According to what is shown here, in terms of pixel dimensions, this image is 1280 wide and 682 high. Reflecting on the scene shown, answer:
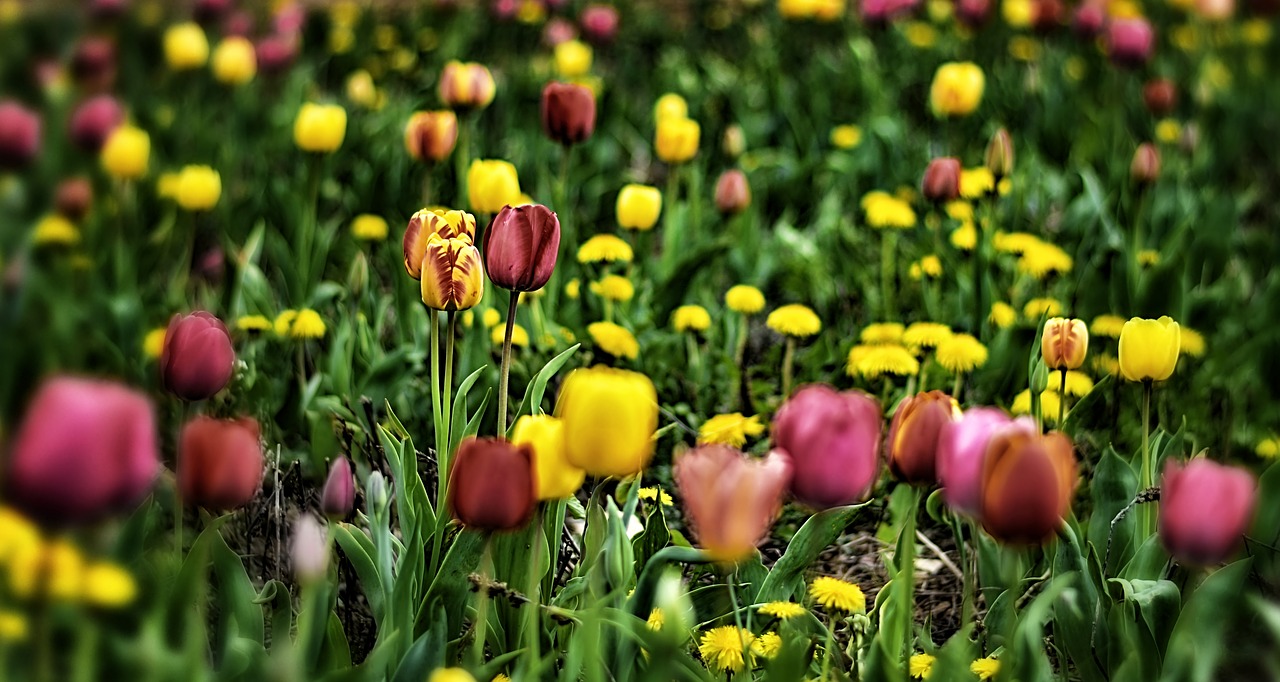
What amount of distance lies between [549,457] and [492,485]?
10 cm

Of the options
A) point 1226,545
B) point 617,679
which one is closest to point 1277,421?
point 1226,545

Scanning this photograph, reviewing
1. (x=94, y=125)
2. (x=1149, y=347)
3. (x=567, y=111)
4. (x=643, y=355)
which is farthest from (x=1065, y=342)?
(x=94, y=125)

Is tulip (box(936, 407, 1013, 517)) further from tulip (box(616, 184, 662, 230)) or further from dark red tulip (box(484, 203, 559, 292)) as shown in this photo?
tulip (box(616, 184, 662, 230))

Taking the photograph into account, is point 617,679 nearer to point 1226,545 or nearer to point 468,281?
point 468,281

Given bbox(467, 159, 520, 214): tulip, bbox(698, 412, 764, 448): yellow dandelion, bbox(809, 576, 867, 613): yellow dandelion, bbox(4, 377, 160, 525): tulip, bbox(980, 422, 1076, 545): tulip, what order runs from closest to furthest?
bbox(4, 377, 160, 525): tulip, bbox(980, 422, 1076, 545): tulip, bbox(809, 576, 867, 613): yellow dandelion, bbox(698, 412, 764, 448): yellow dandelion, bbox(467, 159, 520, 214): tulip

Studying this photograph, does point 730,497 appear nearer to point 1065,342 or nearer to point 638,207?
point 1065,342

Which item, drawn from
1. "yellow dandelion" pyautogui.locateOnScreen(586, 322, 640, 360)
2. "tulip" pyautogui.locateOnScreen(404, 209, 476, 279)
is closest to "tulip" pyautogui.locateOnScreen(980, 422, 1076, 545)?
"tulip" pyautogui.locateOnScreen(404, 209, 476, 279)

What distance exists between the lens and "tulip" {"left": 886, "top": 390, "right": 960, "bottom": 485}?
129 cm

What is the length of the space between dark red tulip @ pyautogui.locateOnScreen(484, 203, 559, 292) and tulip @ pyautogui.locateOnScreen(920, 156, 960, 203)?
115 centimetres

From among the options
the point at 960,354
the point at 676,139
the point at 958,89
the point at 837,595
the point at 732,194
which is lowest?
the point at 837,595

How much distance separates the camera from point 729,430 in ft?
6.68

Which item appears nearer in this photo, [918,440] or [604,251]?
[918,440]

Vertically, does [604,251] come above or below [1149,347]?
below

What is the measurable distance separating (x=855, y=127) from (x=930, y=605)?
2112 mm
